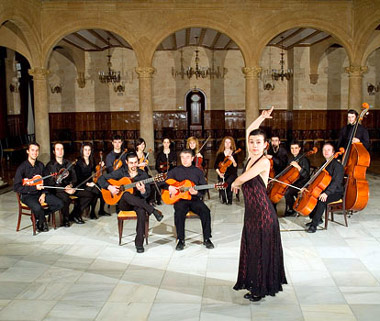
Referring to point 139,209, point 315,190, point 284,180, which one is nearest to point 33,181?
point 139,209

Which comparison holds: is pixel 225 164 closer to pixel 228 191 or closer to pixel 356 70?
pixel 228 191

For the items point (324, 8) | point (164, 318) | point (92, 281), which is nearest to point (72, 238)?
point (92, 281)

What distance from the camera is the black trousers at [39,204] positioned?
611 centimetres

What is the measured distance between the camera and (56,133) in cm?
1770

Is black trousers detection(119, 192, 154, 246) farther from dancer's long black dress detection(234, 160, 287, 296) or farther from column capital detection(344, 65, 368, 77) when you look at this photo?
column capital detection(344, 65, 368, 77)

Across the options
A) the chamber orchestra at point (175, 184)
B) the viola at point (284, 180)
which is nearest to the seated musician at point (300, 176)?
the chamber orchestra at point (175, 184)

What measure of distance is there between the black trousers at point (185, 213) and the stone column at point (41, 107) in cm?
774

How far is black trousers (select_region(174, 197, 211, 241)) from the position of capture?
5.48 m

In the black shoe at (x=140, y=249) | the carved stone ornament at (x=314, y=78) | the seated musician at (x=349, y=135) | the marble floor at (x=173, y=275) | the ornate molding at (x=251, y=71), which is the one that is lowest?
the marble floor at (x=173, y=275)

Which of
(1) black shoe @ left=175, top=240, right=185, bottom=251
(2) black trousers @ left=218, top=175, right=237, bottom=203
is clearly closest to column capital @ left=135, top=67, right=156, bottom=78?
(2) black trousers @ left=218, top=175, right=237, bottom=203

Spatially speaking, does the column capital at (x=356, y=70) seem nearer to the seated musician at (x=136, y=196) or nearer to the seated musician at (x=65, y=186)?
the seated musician at (x=136, y=196)

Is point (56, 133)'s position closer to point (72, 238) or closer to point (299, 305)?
point (72, 238)

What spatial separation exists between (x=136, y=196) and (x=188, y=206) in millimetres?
686

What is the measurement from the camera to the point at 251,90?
1247 cm
